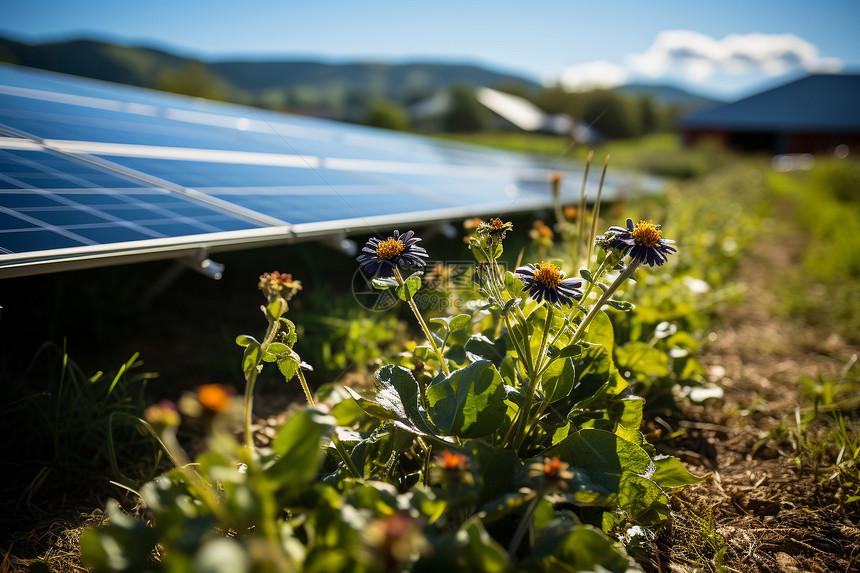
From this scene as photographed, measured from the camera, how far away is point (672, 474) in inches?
53.6

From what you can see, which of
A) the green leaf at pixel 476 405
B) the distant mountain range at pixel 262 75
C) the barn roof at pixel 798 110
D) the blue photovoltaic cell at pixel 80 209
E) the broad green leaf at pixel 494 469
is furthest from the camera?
the distant mountain range at pixel 262 75

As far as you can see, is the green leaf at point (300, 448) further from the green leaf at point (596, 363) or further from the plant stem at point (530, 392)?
the green leaf at point (596, 363)

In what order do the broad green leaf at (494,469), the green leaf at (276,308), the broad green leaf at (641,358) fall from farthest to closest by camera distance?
1. the broad green leaf at (641,358)
2. the broad green leaf at (494,469)
3. the green leaf at (276,308)

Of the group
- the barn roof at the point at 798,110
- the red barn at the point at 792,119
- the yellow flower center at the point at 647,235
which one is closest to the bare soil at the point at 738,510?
the yellow flower center at the point at 647,235

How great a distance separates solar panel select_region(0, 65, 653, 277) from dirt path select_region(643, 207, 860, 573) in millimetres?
1457

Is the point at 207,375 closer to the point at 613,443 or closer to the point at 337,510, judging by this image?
the point at 337,510

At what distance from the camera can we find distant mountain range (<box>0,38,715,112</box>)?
1430 inches

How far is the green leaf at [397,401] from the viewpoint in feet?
4.17

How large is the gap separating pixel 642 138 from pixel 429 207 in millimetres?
37162

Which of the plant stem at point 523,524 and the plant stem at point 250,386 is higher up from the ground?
the plant stem at point 250,386

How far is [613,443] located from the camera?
1.24 meters

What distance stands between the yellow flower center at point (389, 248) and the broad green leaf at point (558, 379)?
0.50 meters

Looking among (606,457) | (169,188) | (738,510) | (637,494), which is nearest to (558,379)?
(606,457)

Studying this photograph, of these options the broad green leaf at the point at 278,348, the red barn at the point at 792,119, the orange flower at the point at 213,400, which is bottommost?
the broad green leaf at the point at 278,348
